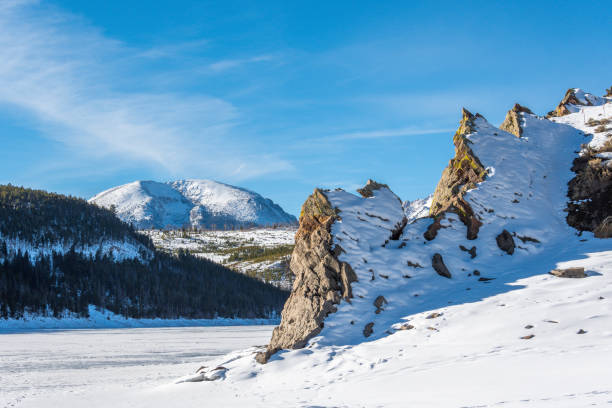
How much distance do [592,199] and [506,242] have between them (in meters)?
6.77

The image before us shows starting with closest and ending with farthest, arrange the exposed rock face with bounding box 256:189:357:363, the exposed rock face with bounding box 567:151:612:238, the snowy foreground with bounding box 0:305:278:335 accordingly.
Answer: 1. the exposed rock face with bounding box 256:189:357:363
2. the exposed rock face with bounding box 567:151:612:238
3. the snowy foreground with bounding box 0:305:278:335

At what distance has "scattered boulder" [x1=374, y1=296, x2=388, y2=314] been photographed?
21.1 meters

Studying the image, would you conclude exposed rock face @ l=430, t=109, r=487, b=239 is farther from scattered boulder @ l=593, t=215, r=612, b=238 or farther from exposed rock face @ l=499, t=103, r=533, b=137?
scattered boulder @ l=593, t=215, r=612, b=238

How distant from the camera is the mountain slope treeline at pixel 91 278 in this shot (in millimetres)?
143125

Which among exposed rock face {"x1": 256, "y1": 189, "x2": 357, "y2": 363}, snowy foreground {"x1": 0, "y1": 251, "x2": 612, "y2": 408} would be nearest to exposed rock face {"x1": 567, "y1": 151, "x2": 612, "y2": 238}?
snowy foreground {"x1": 0, "y1": 251, "x2": 612, "y2": 408}

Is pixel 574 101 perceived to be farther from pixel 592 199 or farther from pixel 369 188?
pixel 369 188

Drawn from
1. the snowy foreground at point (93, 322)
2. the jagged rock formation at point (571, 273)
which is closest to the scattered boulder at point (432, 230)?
the jagged rock formation at point (571, 273)

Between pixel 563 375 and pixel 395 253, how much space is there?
1238 centimetres

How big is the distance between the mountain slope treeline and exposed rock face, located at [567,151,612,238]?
447 feet

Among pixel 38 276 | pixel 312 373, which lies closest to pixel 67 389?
pixel 312 373

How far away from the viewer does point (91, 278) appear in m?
162

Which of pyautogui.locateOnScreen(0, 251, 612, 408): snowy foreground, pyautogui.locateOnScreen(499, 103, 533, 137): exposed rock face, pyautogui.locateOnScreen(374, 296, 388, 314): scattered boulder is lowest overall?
pyautogui.locateOnScreen(0, 251, 612, 408): snowy foreground

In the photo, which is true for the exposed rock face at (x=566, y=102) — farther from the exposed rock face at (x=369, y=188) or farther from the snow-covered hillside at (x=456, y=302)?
the exposed rock face at (x=369, y=188)

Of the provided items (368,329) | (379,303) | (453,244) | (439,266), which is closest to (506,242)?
(453,244)
